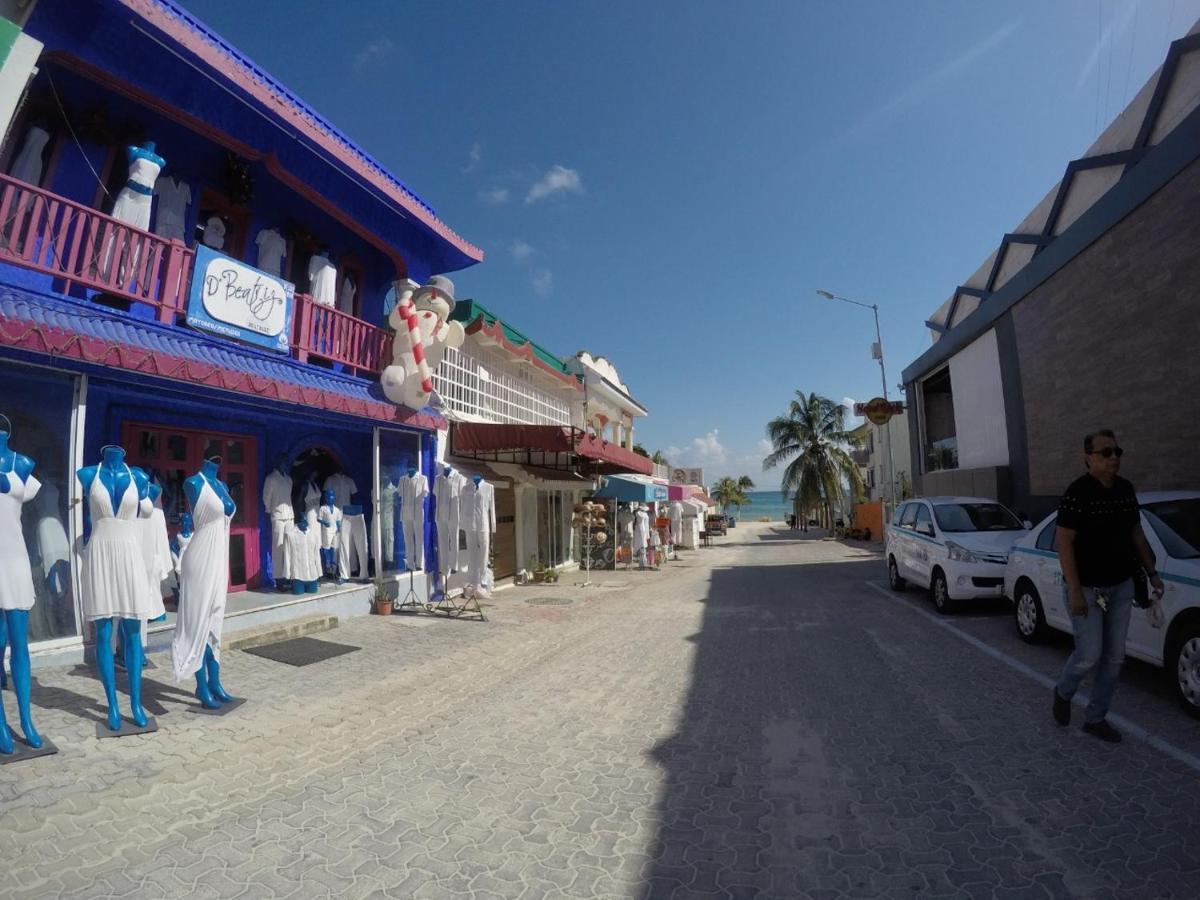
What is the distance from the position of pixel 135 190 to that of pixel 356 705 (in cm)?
620

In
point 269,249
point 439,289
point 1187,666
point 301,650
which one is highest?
point 269,249

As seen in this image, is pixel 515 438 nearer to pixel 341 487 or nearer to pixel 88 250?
pixel 341 487

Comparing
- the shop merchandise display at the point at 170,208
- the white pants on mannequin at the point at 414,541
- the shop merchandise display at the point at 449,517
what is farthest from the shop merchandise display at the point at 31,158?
the white pants on mannequin at the point at 414,541

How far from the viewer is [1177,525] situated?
16.9 ft

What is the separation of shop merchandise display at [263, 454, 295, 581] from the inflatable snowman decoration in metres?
2.01

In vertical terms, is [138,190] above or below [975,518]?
above

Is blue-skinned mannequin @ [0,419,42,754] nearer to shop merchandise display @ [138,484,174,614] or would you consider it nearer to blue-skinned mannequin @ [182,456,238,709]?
shop merchandise display @ [138,484,174,614]

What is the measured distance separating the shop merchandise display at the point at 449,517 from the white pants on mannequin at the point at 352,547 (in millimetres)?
1334

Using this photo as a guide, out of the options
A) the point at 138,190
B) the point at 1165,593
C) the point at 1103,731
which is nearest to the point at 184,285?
the point at 138,190

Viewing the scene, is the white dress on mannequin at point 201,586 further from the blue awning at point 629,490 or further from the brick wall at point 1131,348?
the blue awning at point 629,490

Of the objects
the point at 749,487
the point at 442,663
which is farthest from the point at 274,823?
the point at 749,487

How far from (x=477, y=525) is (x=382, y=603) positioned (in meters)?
1.83

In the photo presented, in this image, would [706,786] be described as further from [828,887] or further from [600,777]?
[828,887]

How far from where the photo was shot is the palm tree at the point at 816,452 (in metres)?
36.9
